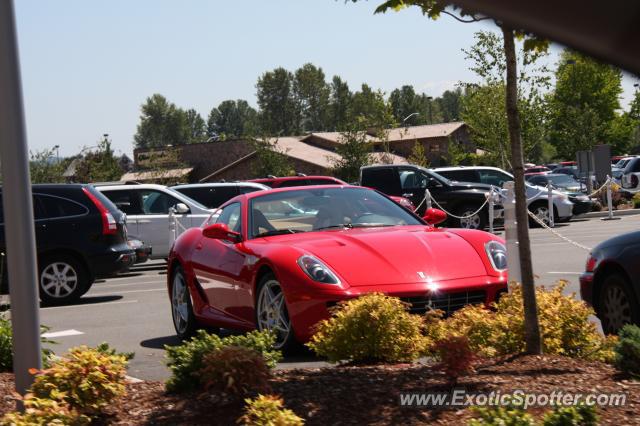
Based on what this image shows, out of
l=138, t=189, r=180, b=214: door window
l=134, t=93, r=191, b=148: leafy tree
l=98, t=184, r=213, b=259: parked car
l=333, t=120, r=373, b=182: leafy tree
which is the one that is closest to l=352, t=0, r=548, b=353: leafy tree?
l=98, t=184, r=213, b=259: parked car

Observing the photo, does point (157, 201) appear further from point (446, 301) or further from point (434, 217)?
point (446, 301)

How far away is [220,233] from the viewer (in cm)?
881

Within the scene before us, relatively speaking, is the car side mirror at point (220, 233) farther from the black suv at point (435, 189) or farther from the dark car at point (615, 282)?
the black suv at point (435, 189)

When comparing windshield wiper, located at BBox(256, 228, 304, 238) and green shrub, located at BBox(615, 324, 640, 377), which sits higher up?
windshield wiper, located at BBox(256, 228, 304, 238)

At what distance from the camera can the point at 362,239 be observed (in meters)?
8.21

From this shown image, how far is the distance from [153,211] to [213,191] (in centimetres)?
279

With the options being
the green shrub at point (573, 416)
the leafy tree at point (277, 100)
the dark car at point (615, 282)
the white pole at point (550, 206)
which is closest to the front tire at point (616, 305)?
the dark car at point (615, 282)

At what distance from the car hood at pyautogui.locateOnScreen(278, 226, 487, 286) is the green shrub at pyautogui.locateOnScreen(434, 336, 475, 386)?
2590 millimetres

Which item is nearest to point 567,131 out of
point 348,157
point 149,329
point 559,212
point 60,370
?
point 348,157

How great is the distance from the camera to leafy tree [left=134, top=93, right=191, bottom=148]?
529ft

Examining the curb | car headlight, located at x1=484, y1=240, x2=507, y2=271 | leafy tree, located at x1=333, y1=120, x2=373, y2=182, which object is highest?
leafy tree, located at x1=333, y1=120, x2=373, y2=182

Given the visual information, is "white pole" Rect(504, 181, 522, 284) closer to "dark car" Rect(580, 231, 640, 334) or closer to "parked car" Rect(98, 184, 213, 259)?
"dark car" Rect(580, 231, 640, 334)

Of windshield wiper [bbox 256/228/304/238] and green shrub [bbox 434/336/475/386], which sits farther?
windshield wiper [bbox 256/228/304/238]

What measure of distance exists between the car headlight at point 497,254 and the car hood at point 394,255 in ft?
0.44
